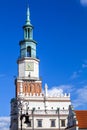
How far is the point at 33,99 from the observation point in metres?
87.8

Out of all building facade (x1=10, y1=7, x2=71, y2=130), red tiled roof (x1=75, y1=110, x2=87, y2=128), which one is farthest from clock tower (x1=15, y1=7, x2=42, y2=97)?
red tiled roof (x1=75, y1=110, x2=87, y2=128)

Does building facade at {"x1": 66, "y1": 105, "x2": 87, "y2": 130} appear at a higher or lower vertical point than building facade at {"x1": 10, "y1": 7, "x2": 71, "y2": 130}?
lower

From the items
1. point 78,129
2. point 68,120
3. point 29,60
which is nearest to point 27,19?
point 29,60

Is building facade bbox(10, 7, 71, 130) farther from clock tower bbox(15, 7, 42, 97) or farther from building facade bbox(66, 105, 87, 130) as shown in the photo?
building facade bbox(66, 105, 87, 130)

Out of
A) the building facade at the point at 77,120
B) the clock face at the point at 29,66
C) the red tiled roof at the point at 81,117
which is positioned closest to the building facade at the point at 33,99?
the clock face at the point at 29,66

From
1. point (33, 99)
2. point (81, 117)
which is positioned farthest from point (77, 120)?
point (33, 99)

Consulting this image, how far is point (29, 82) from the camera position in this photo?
304ft

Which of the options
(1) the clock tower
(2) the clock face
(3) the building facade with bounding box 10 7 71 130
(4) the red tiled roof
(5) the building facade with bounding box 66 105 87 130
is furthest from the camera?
(2) the clock face

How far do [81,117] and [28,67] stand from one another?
2576 cm

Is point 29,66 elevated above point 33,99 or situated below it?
above

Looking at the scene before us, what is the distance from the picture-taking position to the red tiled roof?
71050 mm

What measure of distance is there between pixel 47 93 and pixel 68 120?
34.9 feet

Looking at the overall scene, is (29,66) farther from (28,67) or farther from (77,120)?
(77,120)

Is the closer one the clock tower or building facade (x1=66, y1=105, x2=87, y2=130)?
building facade (x1=66, y1=105, x2=87, y2=130)
